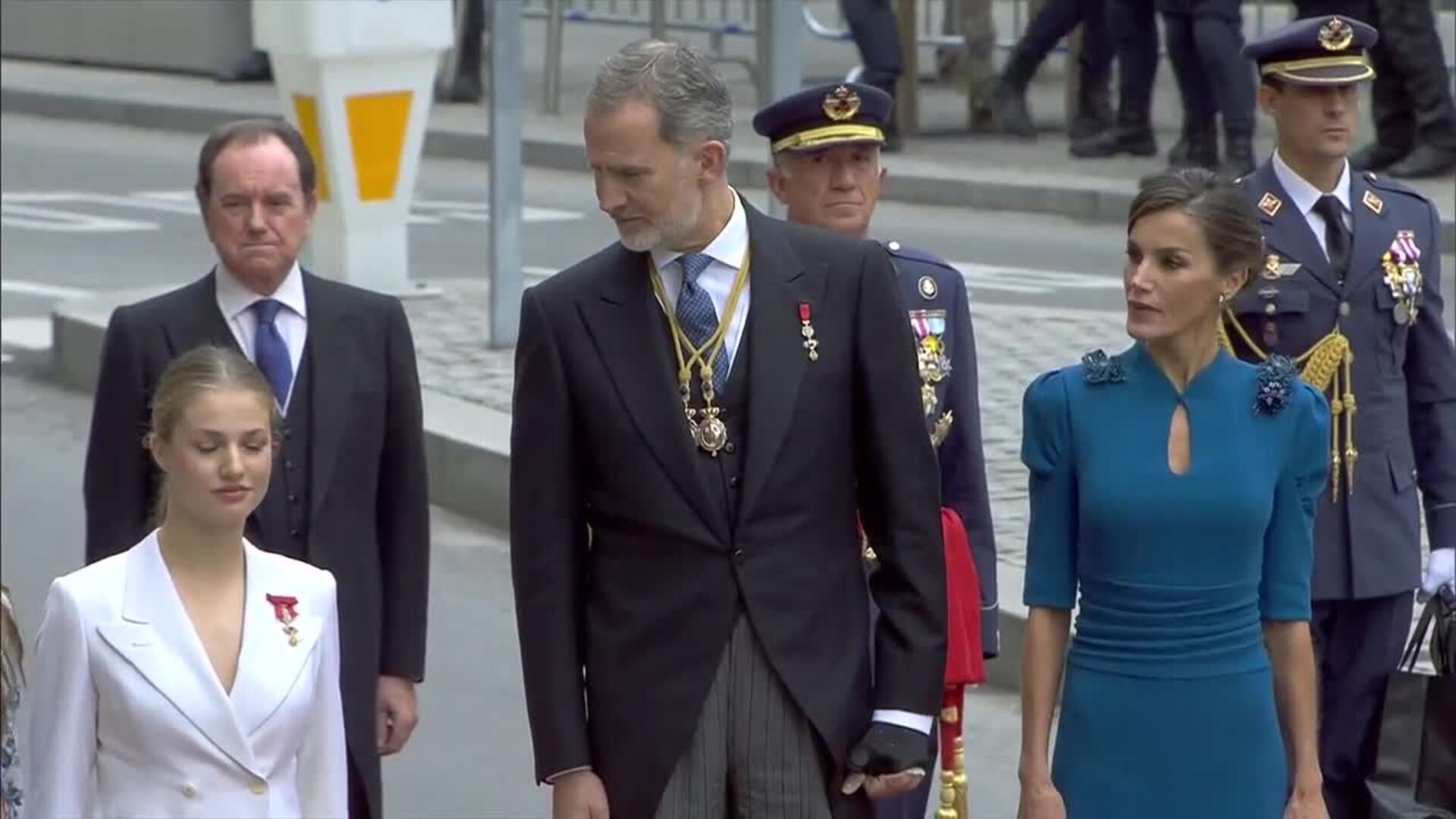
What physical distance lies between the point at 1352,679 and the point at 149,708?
8.52ft

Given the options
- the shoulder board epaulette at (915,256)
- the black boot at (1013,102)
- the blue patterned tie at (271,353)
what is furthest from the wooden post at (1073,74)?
the blue patterned tie at (271,353)

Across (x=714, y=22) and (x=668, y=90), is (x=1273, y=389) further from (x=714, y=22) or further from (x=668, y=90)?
(x=714, y=22)

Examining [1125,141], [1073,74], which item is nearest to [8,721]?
[1125,141]

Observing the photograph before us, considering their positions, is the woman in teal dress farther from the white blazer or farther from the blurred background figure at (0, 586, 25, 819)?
the blurred background figure at (0, 586, 25, 819)

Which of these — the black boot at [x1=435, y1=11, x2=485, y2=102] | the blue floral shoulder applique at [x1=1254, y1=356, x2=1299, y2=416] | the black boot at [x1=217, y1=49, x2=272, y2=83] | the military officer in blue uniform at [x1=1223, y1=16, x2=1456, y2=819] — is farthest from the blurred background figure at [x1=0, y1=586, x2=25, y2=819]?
the black boot at [x1=217, y1=49, x2=272, y2=83]

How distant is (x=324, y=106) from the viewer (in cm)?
1336

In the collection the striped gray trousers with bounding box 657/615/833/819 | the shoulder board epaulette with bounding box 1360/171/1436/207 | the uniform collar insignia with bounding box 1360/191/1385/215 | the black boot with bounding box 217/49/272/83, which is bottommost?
the black boot with bounding box 217/49/272/83

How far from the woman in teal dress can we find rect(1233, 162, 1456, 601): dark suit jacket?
936mm

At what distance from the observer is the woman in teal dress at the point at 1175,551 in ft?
15.5

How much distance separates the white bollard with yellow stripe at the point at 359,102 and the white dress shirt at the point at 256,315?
8.19 m

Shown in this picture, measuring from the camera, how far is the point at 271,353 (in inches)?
203

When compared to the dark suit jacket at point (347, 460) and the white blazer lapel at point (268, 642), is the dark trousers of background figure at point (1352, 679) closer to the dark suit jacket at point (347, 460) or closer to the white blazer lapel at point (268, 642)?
the dark suit jacket at point (347, 460)

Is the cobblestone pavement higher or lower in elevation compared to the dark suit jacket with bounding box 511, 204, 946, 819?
lower

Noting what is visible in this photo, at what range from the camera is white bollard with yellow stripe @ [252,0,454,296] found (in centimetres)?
1332
